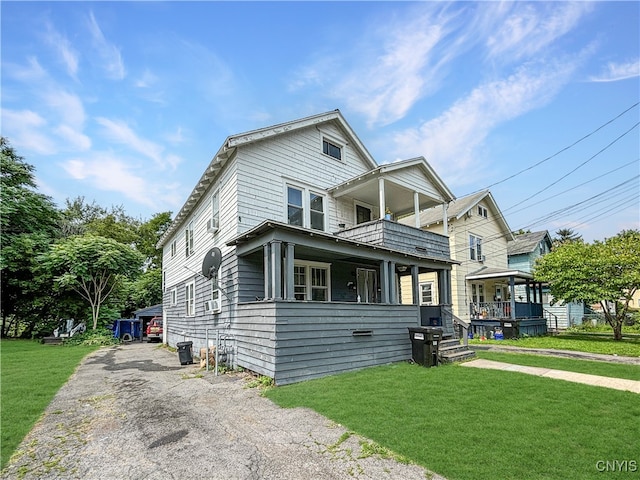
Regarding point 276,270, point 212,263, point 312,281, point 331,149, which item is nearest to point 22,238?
point 212,263

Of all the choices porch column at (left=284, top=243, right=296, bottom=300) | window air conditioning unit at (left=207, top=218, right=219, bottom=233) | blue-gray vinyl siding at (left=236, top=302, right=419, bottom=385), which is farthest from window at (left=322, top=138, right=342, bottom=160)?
blue-gray vinyl siding at (left=236, top=302, right=419, bottom=385)

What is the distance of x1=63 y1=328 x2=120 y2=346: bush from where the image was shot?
63.2 ft

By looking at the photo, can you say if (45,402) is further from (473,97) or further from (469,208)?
(469,208)

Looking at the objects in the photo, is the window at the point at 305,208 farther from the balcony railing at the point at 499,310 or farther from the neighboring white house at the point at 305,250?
the balcony railing at the point at 499,310

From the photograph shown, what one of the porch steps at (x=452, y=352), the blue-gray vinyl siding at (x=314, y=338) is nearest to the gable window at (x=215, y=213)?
the blue-gray vinyl siding at (x=314, y=338)

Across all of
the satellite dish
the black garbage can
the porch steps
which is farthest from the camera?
the black garbage can

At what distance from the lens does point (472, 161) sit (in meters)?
18.3

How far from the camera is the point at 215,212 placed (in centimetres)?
1215

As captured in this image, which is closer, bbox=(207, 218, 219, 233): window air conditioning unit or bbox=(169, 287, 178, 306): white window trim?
bbox=(207, 218, 219, 233): window air conditioning unit

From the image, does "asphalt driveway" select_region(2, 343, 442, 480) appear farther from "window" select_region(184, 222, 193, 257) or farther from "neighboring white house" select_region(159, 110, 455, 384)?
"window" select_region(184, 222, 193, 257)

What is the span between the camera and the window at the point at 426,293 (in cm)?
1930

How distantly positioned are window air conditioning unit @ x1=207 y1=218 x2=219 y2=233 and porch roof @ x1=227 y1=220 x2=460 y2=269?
6.15 feet

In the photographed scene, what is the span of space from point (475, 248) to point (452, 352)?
39.9 feet

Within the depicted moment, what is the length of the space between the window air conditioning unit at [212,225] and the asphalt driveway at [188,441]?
541 cm
